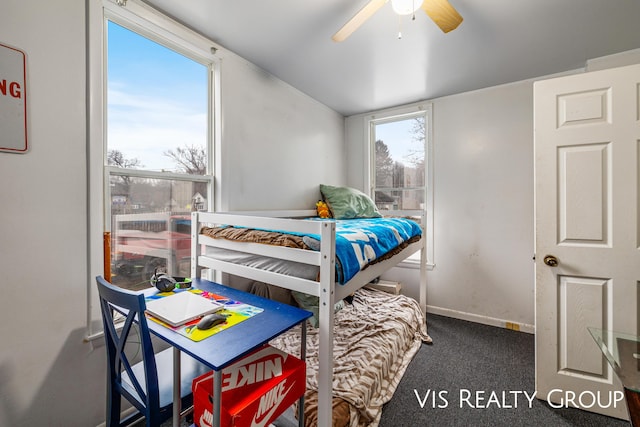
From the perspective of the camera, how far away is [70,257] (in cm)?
131

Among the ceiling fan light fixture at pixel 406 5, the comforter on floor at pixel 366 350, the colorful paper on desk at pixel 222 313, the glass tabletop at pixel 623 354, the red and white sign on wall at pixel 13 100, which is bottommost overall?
the comforter on floor at pixel 366 350

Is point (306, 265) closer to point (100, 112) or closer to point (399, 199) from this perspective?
point (100, 112)

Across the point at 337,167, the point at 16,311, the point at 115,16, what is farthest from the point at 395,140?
the point at 16,311

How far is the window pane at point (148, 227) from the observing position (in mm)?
1550

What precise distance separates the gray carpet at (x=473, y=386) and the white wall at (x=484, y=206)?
358 millimetres

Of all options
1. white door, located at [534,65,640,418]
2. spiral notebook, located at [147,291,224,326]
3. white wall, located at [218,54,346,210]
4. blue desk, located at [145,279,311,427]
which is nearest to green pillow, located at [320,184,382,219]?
white wall, located at [218,54,346,210]

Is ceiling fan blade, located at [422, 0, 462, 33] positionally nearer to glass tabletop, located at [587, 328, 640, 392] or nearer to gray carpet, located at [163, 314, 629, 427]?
glass tabletop, located at [587, 328, 640, 392]

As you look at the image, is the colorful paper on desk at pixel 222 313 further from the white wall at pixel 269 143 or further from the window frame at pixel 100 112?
the white wall at pixel 269 143

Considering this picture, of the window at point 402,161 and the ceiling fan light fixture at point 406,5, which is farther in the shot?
the window at point 402,161

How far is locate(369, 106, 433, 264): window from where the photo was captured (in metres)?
3.03

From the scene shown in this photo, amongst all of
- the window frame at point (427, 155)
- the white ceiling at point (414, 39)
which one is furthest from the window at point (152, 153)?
the window frame at point (427, 155)

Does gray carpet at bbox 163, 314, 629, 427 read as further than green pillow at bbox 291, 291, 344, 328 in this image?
No

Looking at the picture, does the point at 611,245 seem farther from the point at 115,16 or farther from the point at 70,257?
the point at 115,16

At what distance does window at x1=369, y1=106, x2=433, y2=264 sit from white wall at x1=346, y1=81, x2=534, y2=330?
110 millimetres
